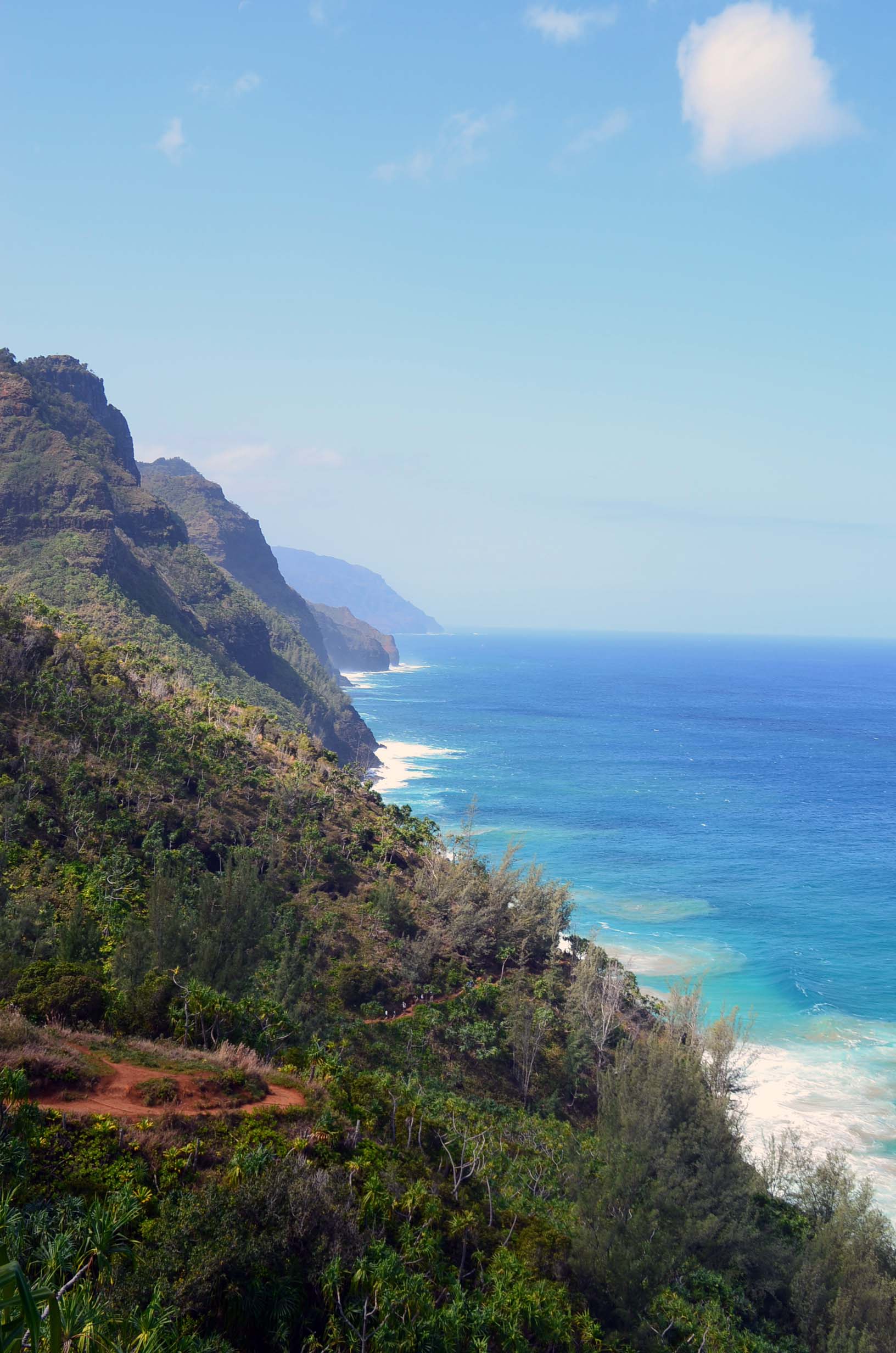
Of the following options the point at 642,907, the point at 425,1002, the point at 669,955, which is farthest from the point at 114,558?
the point at 669,955

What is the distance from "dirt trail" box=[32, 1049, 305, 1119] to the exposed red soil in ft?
0.04

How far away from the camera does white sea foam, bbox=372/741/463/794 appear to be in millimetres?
97206

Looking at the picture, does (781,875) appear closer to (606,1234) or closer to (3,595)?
(606,1234)

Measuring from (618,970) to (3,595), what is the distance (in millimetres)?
46344

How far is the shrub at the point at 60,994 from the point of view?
18031 millimetres

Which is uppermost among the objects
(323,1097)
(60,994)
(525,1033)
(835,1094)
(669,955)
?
(60,994)

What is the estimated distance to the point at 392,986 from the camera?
33188 millimetres

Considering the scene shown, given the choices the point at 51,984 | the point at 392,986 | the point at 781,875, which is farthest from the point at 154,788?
the point at 781,875

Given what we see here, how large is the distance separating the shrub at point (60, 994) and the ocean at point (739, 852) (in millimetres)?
30377

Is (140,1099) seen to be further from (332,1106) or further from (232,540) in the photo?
(232,540)

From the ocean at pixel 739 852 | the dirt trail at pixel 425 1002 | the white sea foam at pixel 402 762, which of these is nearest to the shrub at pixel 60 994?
the dirt trail at pixel 425 1002

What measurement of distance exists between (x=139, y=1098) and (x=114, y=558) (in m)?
81.9

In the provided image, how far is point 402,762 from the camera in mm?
110188

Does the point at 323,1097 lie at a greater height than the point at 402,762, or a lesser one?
lesser
